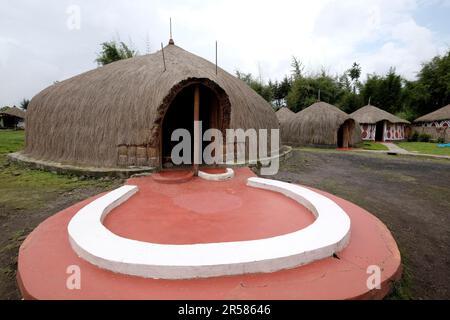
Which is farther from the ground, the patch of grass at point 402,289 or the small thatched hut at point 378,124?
the small thatched hut at point 378,124

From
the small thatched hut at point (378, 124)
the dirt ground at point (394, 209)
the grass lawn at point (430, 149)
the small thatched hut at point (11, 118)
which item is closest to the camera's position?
the dirt ground at point (394, 209)

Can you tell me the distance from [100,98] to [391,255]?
28.9ft

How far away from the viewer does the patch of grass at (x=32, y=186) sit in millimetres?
5844

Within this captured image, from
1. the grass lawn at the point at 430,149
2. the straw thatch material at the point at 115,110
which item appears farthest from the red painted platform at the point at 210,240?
the grass lawn at the point at 430,149

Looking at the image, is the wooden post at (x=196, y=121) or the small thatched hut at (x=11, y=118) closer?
the wooden post at (x=196, y=121)

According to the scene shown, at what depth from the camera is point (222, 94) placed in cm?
796

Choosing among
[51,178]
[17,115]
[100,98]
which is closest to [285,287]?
[51,178]

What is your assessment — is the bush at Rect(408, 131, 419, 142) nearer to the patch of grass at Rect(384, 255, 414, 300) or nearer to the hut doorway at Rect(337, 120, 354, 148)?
the hut doorway at Rect(337, 120, 354, 148)

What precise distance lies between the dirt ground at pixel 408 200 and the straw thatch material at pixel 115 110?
374 centimetres

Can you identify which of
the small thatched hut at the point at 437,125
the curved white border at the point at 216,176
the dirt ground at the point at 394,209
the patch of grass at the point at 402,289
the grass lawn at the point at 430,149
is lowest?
the patch of grass at the point at 402,289

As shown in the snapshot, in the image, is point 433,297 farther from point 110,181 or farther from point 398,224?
point 110,181

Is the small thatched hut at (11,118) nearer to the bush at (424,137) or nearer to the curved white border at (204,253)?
the curved white border at (204,253)

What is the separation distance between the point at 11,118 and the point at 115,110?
4127 centimetres

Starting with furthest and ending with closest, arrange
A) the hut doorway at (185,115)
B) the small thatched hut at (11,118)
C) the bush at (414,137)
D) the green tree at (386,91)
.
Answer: the small thatched hut at (11,118) < the green tree at (386,91) < the bush at (414,137) < the hut doorway at (185,115)
